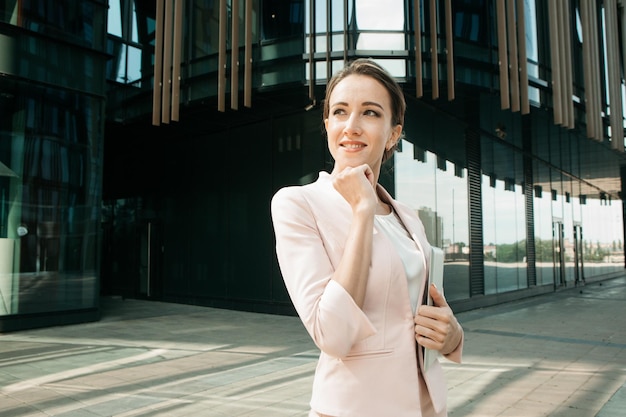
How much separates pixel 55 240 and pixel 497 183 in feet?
38.7

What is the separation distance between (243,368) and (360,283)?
18.7 feet

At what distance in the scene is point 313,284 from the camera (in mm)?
1212

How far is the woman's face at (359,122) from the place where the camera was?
1.41 metres

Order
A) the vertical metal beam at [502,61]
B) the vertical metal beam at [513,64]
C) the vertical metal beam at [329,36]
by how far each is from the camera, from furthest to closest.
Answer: the vertical metal beam at [513,64]
the vertical metal beam at [502,61]
the vertical metal beam at [329,36]

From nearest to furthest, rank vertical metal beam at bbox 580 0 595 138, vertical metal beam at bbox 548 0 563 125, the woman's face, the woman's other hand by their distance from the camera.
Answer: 1. the woman's other hand
2. the woman's face
3. vertical metal beam at bbox 548 0 563 125
4. vertical metal beam at bbox 580 0 595 138

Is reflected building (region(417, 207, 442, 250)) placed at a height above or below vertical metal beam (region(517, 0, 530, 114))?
below

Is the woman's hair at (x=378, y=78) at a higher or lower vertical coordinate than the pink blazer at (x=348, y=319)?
higher

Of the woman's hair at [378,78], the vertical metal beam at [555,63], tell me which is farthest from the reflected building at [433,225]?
the woman's hair at [378,78]

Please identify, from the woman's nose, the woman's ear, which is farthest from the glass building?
the woman's nose

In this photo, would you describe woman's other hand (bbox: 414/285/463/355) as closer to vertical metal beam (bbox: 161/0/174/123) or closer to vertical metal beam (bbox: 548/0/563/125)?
vertical metal beam (bbox: 161/0/174/123)

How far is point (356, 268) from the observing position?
3.90ft

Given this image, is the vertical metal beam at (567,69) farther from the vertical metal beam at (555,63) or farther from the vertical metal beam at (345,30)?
the vertical metal beam at (345,30)

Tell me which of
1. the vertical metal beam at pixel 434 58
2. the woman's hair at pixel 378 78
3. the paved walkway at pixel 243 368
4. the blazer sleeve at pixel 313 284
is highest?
the vertical metal beam at pixel 434 58

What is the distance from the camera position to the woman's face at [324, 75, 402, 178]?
1414 millimetres
